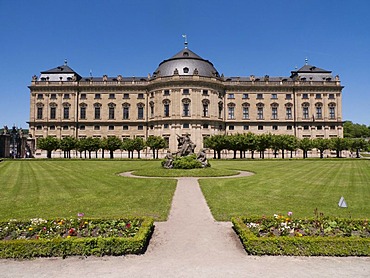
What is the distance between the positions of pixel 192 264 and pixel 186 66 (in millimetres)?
58361

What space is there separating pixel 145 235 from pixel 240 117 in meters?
62.6

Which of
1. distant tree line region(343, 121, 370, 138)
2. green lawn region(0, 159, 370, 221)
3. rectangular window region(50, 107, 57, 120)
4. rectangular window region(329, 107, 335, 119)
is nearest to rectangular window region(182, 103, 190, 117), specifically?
rectangular window region(50, 107, 57, 120)

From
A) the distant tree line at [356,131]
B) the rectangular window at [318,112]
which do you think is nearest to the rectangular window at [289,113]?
the rectangular window at [318,112]

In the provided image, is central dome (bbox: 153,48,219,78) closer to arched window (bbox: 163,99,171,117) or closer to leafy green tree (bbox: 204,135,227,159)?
arched window (bbox: 163,99,171,117)

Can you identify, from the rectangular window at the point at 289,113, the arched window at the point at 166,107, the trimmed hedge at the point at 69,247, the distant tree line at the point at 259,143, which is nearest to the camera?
the trimmed hedge at the point at 69,247

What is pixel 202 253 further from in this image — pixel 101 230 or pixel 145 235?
pixel 101 230

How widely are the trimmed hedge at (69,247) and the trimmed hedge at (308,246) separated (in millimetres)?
3272

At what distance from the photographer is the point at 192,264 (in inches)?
276

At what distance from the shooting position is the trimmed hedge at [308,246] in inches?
295

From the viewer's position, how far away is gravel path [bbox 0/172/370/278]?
6.53 m

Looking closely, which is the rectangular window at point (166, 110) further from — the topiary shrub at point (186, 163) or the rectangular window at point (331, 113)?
the rectangular window at point (331, 113)

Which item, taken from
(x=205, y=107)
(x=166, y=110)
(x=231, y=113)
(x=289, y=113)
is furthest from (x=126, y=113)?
(x=289, y=113)

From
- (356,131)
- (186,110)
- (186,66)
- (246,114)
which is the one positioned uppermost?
(186,66)

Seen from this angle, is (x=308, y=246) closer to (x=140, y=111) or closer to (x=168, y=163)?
(x=168, y=163)
